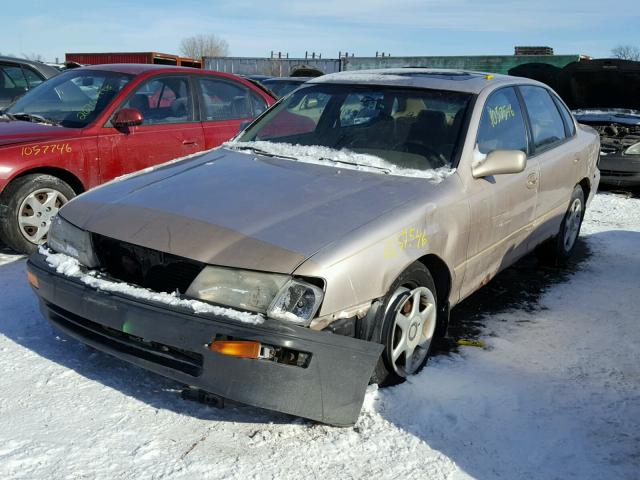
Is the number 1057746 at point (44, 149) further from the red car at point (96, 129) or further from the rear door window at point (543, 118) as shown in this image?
the rear door window at point (543, 118)

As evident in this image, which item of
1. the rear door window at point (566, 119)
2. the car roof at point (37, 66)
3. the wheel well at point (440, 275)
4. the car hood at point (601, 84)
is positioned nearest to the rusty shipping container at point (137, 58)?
the car roof at point (37, 66)

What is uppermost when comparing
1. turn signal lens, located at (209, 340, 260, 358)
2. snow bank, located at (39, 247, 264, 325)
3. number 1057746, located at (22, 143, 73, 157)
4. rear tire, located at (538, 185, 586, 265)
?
number 1057746, located at (22, 143, 73, 157)

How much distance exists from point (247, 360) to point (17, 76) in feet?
22.8

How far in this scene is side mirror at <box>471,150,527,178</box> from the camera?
11.5 feet

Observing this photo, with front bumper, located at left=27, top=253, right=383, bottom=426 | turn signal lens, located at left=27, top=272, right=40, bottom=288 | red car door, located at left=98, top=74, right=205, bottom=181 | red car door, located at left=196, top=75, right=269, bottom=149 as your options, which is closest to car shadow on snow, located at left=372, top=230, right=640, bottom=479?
front bumper, located at left=27, top=253, right=383, bottom=426

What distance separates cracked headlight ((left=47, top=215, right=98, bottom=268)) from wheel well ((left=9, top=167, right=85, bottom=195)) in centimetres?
185

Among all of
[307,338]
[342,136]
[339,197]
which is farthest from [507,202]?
[307,338]

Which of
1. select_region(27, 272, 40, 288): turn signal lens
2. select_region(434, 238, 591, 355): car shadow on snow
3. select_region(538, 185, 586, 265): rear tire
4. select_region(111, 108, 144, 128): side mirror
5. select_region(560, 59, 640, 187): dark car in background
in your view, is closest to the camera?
select_region(27, 272, 40, 288): turn signal lens

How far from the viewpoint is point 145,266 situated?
2855mm

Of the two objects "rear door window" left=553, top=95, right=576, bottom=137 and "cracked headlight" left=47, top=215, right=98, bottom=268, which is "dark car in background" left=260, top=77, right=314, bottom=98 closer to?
"rear door window" left=553, top=95, right=576, bottom=137

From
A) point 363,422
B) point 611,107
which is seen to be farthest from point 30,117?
point 611,107

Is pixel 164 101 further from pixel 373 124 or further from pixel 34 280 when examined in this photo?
pixel 34 280

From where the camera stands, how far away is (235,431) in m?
2.72

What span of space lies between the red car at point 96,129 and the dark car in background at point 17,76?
7.68ft
